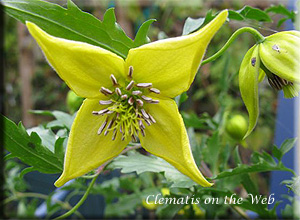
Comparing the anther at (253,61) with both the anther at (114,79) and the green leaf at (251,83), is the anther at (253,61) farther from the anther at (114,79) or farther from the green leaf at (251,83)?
the anther at (114,79)

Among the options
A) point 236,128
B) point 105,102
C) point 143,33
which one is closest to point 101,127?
point 105,102

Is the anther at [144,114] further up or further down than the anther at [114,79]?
further down

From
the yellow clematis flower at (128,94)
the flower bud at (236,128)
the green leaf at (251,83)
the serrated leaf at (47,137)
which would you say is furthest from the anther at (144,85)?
the flower bud at (236,128)

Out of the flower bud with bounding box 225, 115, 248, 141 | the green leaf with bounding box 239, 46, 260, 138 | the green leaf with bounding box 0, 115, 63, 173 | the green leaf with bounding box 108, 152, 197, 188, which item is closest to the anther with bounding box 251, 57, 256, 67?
the green leaf with bounding box 239, 46, 260, 138

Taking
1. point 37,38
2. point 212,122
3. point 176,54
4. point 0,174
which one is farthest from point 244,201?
point 0,174

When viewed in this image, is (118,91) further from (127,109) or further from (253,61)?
(253,61)

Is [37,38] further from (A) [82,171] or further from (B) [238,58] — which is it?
(B) [238,58]
